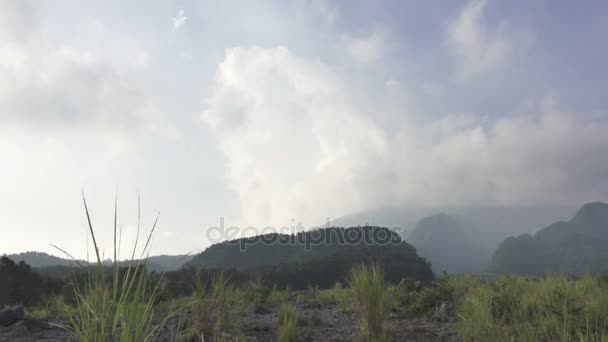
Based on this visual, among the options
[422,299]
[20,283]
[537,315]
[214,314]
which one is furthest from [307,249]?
[214,314]

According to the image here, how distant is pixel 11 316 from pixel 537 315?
8.99 meters

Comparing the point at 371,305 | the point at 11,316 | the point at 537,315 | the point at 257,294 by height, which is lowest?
the point at 537,315

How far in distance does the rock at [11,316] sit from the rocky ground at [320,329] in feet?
1.01

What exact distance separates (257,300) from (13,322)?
4.98 meters

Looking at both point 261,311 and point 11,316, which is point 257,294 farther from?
point 11,316

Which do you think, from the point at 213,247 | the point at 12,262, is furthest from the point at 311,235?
the point at 12,262

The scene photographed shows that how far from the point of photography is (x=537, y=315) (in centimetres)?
612

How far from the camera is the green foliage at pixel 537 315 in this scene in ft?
15.9

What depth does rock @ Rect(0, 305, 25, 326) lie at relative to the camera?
7332mm

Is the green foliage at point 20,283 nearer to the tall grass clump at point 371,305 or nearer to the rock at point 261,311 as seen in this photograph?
the rock at point 261,311

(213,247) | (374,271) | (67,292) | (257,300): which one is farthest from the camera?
(213,247)

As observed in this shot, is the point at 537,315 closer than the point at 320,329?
Yes

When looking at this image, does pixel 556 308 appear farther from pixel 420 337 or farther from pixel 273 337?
pixel 273 337

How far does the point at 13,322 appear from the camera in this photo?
738cm
